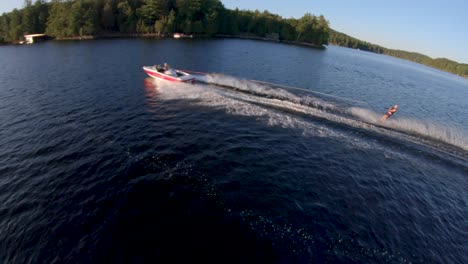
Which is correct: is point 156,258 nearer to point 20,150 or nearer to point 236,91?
point 20,150

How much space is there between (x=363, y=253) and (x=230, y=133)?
16.5 meters

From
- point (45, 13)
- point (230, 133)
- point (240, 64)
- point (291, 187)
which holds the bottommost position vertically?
point (291, 187)

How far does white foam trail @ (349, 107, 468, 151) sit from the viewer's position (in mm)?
28938

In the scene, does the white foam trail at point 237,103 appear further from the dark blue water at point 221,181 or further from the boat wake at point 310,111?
the dark blue water at point 221,181

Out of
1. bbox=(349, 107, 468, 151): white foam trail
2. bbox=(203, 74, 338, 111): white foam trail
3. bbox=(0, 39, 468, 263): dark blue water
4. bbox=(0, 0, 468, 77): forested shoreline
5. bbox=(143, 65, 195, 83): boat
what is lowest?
bbox=(0, 39, 468, 263): dark blue water

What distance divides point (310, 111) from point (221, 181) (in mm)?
19732

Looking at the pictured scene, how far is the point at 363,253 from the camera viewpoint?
1332 cm

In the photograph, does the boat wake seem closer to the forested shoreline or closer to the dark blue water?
the dark blue water

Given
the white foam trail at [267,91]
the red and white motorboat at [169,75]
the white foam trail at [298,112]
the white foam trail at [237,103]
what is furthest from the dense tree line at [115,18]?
the white foam trail at [298,112]

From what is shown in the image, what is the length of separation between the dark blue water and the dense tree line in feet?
321

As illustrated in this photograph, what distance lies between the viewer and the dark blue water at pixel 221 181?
13211mm

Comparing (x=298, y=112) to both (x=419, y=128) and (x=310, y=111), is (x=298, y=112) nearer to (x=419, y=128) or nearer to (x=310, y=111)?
(x=310, y=111)

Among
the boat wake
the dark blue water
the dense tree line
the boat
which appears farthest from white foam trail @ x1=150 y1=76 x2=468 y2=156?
the dense tree line

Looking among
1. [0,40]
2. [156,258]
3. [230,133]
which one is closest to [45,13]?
[0,40]
